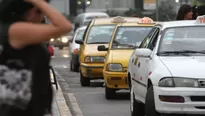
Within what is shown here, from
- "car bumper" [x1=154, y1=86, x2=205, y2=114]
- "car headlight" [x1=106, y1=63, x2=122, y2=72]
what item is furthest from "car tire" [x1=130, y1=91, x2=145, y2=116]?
"car headlight" [x1=106, y1=63, x2=122, y2=72]

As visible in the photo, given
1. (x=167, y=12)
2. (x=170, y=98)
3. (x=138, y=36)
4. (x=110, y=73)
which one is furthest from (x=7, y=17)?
(x=167, y=12)

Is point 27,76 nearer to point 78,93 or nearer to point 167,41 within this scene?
point 167,41

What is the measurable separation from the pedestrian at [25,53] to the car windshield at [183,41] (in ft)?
18.6

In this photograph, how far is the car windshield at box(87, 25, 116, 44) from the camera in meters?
18.2

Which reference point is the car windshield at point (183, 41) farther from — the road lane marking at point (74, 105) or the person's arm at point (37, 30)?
the person's arm at point (37, 30)

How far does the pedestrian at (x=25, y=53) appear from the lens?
4188 mm

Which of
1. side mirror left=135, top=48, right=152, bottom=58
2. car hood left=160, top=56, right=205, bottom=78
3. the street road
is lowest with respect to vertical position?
the street road

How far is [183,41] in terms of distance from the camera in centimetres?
999

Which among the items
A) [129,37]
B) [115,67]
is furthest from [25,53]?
[129,37]

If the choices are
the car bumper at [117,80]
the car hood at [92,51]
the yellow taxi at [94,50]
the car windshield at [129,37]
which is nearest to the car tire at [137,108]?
the car bumper at [117,80]

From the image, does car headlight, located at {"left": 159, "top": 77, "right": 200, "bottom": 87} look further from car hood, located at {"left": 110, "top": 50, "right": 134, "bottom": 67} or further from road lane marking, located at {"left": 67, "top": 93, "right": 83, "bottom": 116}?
car hood, located at {"left": 110, "top": 50, "right": 134, "bottom": 67}

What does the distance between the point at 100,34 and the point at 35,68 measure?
14215mm

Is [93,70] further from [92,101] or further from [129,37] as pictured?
[92,101]

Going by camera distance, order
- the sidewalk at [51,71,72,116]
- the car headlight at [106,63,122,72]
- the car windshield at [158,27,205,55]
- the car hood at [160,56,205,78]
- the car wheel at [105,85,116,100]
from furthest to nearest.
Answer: the car wheel at [105,85,116,100], the car headlight at [106,63,122,72], the sidewalk at [51,71,72,116], the car windshield at [158,27,205,55], the car hood at [160,56,205,78]
